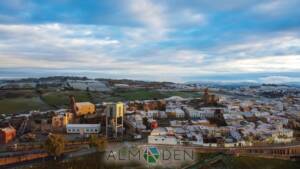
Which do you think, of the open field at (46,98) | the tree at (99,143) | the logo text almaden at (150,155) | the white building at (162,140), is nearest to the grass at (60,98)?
the open field at (46,98)

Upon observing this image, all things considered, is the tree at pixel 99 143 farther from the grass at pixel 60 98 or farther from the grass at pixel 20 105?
the grass at pixel 60 98

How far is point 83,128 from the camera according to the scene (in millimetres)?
38688

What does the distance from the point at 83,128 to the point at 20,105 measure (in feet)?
78.7

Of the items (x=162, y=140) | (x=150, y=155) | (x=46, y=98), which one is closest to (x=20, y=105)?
(x=46, y=98)

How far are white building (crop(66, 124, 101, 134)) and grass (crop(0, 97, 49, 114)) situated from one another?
18.0 m

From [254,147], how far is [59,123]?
1927cm

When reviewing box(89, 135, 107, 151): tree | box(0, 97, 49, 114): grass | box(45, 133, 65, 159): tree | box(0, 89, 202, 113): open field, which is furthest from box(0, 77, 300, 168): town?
box(0, 89, 202, 113): open field

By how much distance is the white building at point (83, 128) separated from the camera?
3841 cm

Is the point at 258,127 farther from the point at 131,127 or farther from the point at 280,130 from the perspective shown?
the point at 131,127

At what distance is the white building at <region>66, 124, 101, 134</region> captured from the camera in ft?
126

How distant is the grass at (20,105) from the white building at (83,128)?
18.0 m

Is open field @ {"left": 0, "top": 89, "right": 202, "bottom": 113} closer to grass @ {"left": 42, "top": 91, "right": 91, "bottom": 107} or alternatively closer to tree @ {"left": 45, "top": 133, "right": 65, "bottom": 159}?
grass @ {"left": 42, "top": 91, "right": 91, "bottom": 107}

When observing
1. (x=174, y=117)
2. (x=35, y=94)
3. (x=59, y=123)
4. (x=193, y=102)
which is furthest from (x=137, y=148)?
(x=35, y=94)

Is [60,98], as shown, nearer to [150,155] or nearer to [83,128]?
[83,128]
